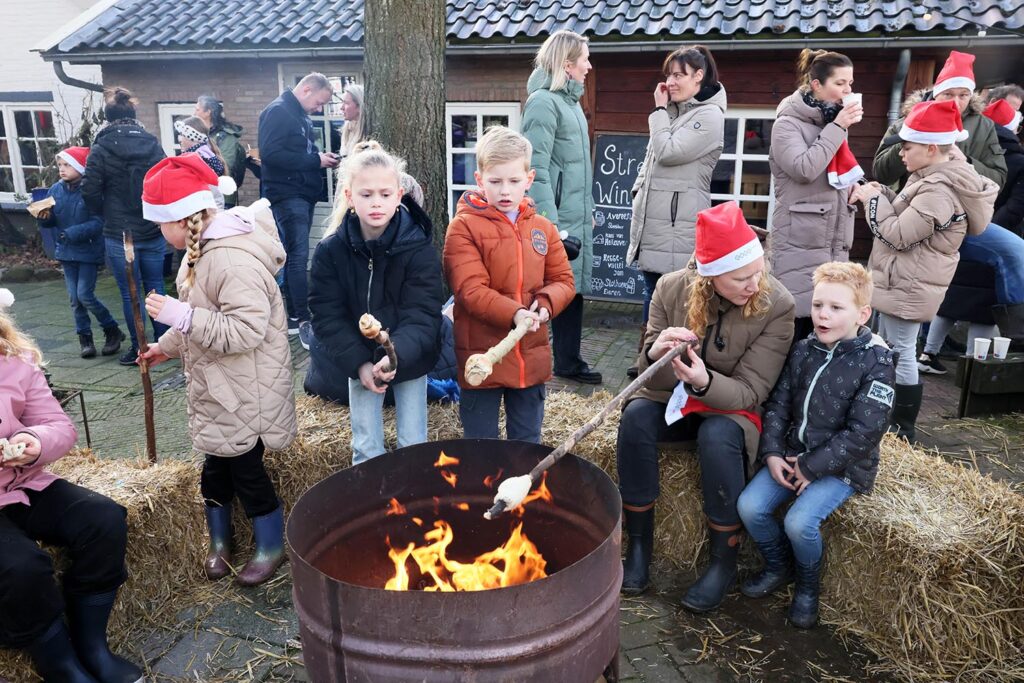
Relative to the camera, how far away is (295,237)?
23.6 ft

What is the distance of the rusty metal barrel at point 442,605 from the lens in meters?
1.92

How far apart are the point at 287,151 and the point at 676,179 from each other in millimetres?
3404

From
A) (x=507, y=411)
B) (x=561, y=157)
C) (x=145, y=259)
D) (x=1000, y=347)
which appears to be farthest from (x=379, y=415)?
(x=1000, y=347)

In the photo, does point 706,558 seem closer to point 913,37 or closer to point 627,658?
point 627,658

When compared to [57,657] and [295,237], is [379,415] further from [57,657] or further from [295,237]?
[295,237]

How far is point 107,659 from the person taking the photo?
2.95 m

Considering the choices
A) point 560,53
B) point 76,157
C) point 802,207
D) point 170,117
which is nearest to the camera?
point 802,207

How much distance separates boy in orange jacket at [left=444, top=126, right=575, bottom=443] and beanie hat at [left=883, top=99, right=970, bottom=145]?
217cm

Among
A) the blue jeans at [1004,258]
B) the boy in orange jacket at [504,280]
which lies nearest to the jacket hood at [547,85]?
the boy in orange jacket at [504,280]

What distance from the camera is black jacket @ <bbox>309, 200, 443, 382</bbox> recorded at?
336 cm

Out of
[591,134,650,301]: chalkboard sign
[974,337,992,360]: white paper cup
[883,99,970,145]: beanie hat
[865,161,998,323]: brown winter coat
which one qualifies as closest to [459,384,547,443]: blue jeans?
[865,161,998,323]: brown winter coat

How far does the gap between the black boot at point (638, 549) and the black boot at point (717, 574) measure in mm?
221

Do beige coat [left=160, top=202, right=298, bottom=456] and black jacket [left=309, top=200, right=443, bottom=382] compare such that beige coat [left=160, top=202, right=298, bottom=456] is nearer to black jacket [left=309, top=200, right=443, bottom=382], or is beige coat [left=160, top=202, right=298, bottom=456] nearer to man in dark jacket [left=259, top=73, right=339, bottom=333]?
black jacket [left=309, top=200, right=443, bottom=382]

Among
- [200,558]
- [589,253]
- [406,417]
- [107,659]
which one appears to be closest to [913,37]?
[589,253]
